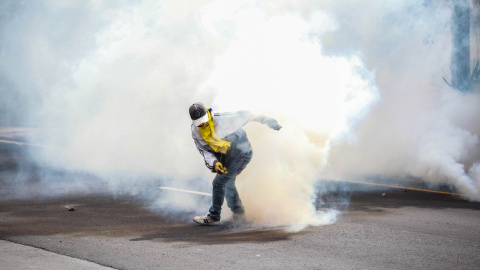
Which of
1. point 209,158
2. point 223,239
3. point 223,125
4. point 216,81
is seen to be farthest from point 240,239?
point 216,81

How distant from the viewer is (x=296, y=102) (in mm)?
8203

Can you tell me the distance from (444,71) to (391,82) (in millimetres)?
1438

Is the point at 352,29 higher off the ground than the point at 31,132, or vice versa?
the point at 352,29

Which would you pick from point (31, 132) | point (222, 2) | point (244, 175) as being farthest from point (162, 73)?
point (244, 175)

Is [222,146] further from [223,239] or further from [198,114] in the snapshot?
[223,239]

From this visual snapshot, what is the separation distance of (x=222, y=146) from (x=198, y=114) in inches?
19.8

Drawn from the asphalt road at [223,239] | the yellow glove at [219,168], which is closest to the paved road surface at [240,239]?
the asphalt road at [223,239]

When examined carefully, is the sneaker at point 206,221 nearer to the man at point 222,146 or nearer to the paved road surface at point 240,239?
the man at point 222,146

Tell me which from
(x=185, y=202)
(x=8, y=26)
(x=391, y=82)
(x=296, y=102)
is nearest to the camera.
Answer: (x=296, y=102)

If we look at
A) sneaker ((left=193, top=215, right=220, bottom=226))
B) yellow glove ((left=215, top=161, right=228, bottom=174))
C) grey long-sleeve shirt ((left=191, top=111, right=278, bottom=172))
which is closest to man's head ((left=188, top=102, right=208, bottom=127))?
grey long-sleeve shirt ((left=191, top=111, right=278, bottom=172))

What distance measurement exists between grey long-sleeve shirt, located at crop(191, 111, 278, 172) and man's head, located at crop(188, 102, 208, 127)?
17cm

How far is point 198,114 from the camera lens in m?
6.62

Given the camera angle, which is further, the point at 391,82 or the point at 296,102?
the point at 391,82

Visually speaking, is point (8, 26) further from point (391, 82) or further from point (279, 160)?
point (279, 160)
